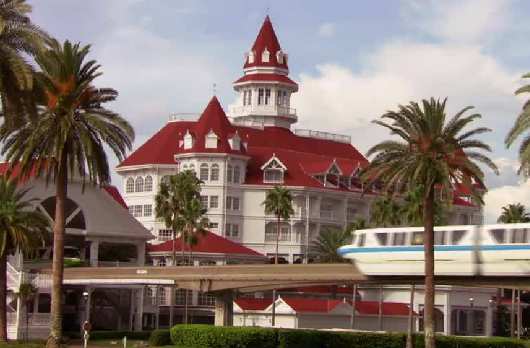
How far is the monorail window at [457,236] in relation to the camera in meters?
68.1

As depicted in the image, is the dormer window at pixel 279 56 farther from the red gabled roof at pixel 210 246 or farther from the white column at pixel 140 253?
the white column at pixel 140 253

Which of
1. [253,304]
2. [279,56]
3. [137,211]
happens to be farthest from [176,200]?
[279,56]

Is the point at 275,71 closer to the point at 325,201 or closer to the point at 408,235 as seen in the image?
the point at 325,201

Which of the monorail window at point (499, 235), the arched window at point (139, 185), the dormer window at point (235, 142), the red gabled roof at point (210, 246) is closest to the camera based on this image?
the monorail window at point (499, 235)

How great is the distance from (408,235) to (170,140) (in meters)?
65.9

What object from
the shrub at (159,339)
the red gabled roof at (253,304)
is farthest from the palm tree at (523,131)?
the red gabled roof at (253,304)

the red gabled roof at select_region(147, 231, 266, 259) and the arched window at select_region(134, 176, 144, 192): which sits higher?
the arched window at select_region(134, 176, 144, 192)

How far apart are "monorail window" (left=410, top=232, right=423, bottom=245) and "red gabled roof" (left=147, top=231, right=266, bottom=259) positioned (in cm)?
4462

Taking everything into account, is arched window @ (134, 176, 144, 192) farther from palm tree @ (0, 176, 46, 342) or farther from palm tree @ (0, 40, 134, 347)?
palm tree @ (0, 40, 134, 347)

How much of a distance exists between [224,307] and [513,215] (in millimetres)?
50660

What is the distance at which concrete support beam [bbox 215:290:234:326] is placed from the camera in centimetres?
7894

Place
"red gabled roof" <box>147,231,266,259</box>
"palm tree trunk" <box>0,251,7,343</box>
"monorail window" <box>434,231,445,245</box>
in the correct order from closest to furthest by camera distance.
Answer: "palm tree trunk" <box>0,251,7,343</box>, "monorail window" <box>434,231,445,245</box>, "red gabled roof" <box>147,231,266,259</box>

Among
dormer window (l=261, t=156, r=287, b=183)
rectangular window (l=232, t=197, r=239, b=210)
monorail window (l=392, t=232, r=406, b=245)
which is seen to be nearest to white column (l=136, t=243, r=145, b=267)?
rectangular window (l=232, t=197, r=239, b=210)

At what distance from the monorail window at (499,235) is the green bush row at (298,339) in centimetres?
834
